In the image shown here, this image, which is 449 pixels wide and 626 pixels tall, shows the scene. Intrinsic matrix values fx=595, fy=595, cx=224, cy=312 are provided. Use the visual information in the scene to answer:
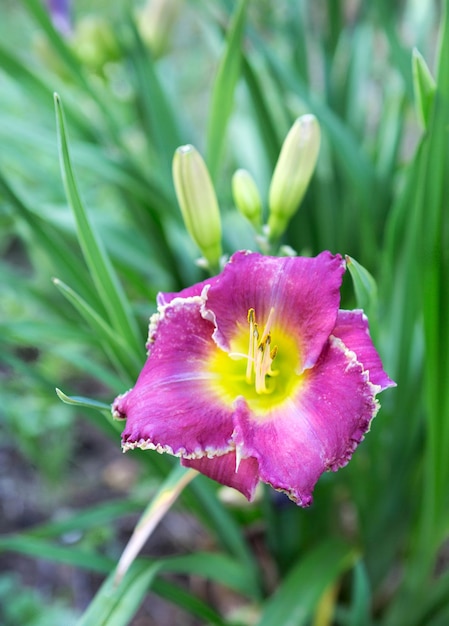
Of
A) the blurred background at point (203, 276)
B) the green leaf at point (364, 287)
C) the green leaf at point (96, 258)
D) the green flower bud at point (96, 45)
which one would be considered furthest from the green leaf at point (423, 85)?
the green flower bud at point (96, 45)

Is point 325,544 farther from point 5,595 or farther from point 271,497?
point 5,595

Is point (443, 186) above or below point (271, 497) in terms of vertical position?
above

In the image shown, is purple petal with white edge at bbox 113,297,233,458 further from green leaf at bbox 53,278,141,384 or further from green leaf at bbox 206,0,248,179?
green leaf at bbox 206,0,248,179

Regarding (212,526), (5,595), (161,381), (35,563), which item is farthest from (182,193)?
(35,563)

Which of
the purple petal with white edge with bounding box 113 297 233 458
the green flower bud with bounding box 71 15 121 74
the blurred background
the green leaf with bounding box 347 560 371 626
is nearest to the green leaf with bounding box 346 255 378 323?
the blurred background

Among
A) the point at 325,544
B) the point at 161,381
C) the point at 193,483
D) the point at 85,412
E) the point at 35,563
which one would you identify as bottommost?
the point at 35,563

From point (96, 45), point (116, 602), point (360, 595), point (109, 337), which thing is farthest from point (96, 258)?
point (96, 45)
